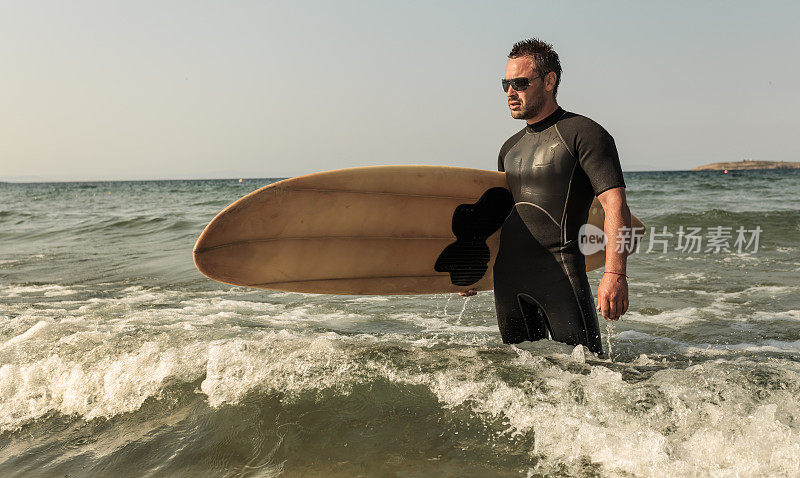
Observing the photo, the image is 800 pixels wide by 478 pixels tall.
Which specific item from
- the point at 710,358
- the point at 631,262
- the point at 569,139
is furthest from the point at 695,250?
the point at 569,139

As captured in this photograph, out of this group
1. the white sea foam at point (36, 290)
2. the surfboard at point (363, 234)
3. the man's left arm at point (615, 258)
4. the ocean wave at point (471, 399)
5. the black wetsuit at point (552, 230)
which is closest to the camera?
the ocean wave at point (471, 399)

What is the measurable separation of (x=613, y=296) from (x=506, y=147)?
3.37 feet

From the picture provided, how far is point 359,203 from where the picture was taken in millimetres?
3344

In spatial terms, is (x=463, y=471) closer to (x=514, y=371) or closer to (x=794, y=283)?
(x=514, y=371)

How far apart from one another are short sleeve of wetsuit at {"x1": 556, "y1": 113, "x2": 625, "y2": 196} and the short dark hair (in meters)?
0.26

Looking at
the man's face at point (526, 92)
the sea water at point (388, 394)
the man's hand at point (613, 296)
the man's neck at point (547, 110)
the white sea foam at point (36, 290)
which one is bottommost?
the white sea foam at point (36, 290)

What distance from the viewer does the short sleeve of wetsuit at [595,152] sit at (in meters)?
2.26

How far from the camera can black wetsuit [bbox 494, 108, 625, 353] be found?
7.97 ft

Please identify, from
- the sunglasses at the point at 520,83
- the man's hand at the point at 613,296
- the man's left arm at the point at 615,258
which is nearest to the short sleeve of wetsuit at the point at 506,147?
the sunglasses at the point at 520,83

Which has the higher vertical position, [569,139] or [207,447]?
[569,139]

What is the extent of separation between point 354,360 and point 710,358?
7.27 feet

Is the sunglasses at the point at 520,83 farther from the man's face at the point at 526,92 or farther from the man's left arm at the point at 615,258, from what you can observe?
the man's left arm at the point at 615,258

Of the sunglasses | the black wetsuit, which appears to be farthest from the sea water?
the sunglasses

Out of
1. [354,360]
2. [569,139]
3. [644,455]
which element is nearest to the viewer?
[644,455]
